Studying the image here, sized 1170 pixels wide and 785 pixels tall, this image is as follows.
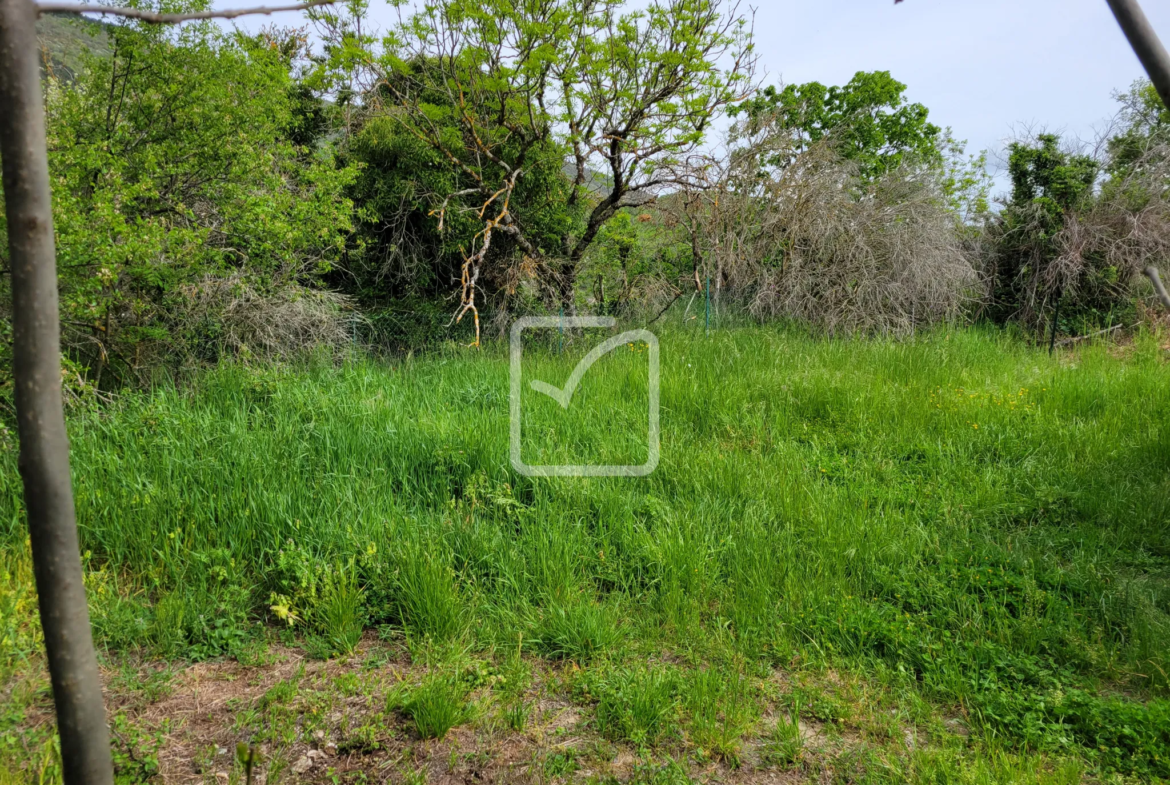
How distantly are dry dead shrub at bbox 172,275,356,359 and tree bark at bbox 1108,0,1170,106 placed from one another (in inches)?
294

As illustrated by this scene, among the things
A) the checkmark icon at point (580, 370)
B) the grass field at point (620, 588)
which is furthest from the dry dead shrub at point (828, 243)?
the grass field at point (620, 588)

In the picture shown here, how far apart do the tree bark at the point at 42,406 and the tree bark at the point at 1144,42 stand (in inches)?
58.9

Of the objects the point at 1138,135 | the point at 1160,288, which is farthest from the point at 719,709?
the point at 1138,135

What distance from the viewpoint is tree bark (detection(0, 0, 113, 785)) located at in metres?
0.86

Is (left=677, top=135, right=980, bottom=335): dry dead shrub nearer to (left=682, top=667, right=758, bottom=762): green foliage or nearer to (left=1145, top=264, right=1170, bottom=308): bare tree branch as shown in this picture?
(left=682, top=667, right=758, bottom=762): green foliage

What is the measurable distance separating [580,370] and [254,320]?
374 centimetres

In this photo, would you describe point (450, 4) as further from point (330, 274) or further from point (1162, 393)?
point (1162, 393)

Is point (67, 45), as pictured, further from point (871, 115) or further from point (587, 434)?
point (871, 115)

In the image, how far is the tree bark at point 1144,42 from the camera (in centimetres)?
101

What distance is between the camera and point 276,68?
7.52m

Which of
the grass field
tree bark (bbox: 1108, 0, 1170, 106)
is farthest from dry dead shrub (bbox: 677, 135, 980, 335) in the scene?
tree bark (bbox: 1108, 0, 1170, 106)

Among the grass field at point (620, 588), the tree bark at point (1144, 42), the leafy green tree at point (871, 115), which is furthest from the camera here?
the leafy green tree at point (871, 115)

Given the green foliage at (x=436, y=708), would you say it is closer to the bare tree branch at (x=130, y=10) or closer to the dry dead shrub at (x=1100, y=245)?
the bare tree branch at (x=130, y=10)

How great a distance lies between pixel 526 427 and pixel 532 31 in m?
5.32
